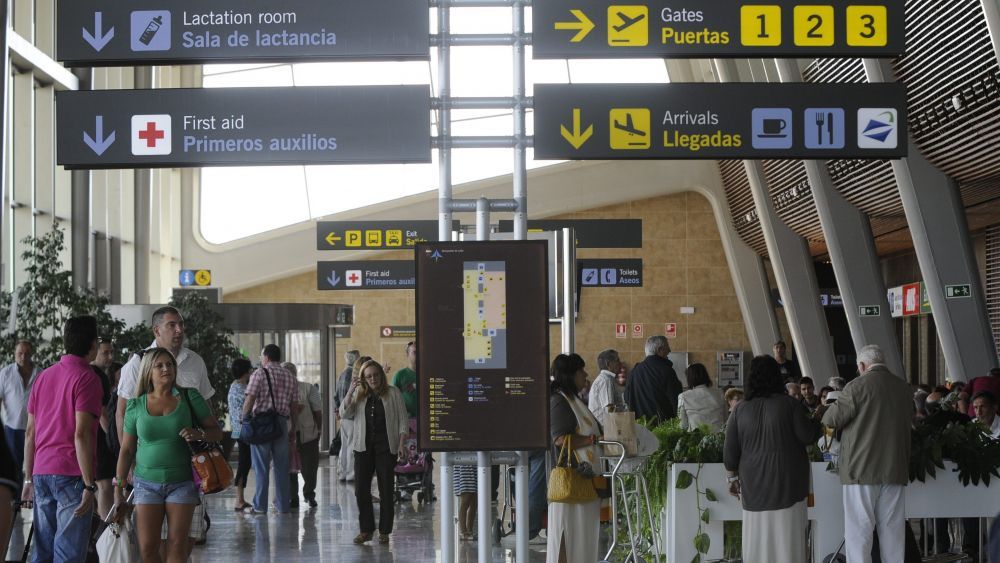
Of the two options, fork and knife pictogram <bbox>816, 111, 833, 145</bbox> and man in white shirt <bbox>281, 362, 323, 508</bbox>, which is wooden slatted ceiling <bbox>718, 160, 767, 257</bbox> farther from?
fork and knife pictogram <bbox>816, 111, 833, 145</bbox>

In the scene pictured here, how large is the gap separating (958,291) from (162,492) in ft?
42.5

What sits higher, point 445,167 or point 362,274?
point 362,274

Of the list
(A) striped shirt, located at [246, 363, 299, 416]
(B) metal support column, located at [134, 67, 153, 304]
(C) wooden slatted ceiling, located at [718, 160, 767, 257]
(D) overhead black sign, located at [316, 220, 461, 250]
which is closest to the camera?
(A) striped shirt, located at [246, 363, 299, 416]

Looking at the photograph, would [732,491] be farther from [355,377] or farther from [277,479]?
[277,479]

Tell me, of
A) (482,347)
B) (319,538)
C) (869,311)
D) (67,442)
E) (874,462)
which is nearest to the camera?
(482,347)

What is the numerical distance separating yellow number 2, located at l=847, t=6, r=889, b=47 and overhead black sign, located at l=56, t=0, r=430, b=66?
2381 millimetres

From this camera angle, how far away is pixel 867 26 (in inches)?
250

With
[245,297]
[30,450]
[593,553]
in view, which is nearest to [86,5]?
[30,450]

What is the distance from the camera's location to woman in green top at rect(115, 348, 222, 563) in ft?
21.9

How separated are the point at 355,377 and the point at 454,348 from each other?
22.4 ft

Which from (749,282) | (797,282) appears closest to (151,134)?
(797,282)

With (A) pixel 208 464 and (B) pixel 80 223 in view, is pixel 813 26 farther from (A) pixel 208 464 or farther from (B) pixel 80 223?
(B) pixel 80 223

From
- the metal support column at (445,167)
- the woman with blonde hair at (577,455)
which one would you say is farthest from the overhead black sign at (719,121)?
the woman with blonde hair at (577,455)

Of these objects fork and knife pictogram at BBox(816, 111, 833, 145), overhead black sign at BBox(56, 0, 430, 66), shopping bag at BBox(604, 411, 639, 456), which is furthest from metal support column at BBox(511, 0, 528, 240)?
shopping bag at BBox(604, 411, 639, 456)
